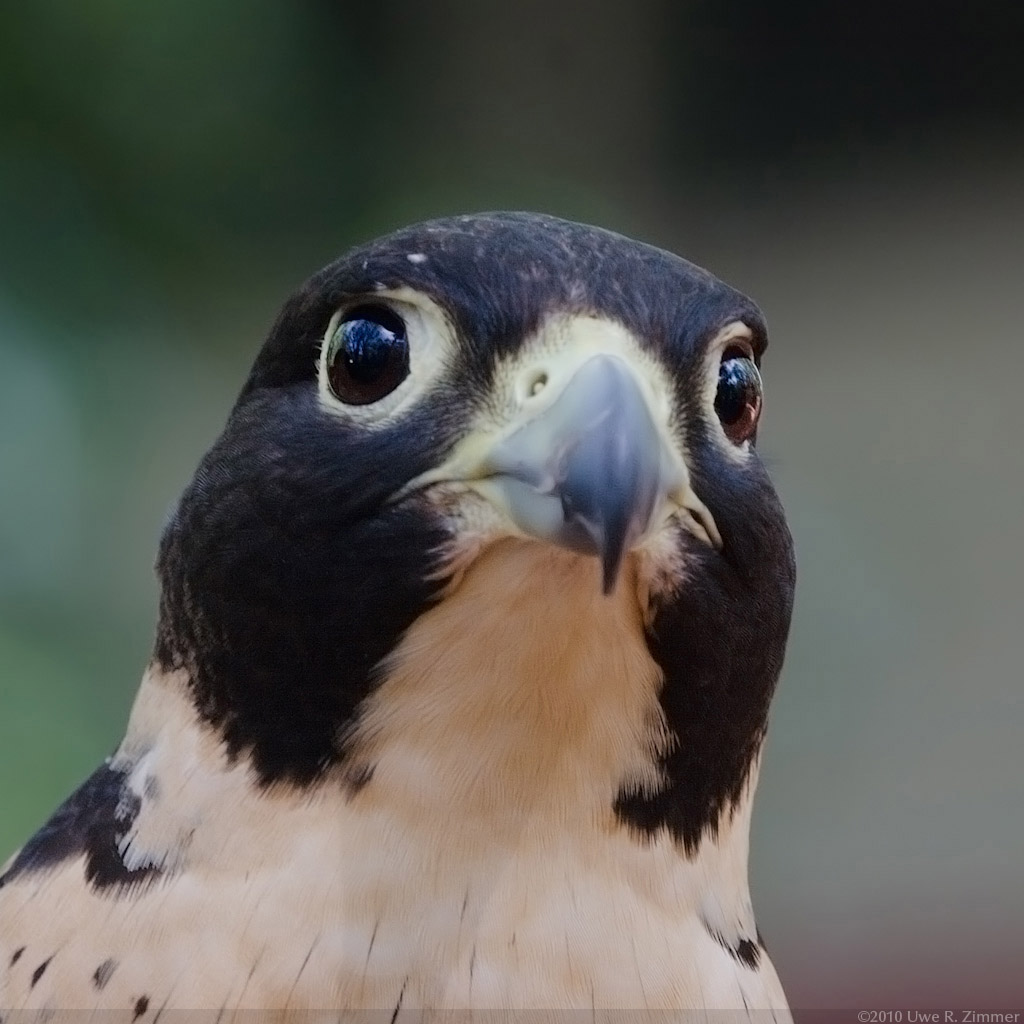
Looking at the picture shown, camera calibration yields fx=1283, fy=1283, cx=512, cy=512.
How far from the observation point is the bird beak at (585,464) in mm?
1019

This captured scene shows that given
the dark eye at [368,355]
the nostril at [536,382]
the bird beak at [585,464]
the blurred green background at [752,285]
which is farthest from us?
the blurred green background at [752,285]

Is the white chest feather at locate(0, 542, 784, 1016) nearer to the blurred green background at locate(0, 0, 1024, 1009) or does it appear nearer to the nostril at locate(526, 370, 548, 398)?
the nostril at locate(526, 370, 548, 398)

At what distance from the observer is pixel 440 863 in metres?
1.26

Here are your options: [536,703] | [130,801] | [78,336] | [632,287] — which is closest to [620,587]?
[536,703]

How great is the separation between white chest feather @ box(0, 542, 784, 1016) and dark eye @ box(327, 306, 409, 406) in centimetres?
22

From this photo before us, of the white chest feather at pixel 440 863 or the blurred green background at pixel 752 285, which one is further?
the blurred green background at pixel 752 285

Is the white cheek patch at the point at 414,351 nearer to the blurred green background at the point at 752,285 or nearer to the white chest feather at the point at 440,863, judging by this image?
the white chest feather at the point at 440,863

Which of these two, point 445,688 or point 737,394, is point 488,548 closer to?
point 445,688

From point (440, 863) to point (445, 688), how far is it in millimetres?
179

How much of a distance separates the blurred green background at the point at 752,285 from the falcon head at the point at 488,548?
315 cm

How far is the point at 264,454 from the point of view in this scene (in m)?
1.35

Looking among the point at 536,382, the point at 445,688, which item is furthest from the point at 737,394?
the point at 445,688

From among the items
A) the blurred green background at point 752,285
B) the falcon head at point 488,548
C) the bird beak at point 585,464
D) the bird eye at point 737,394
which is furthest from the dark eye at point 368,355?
the blurred green background at point 752,285

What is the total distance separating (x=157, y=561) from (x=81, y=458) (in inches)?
120
